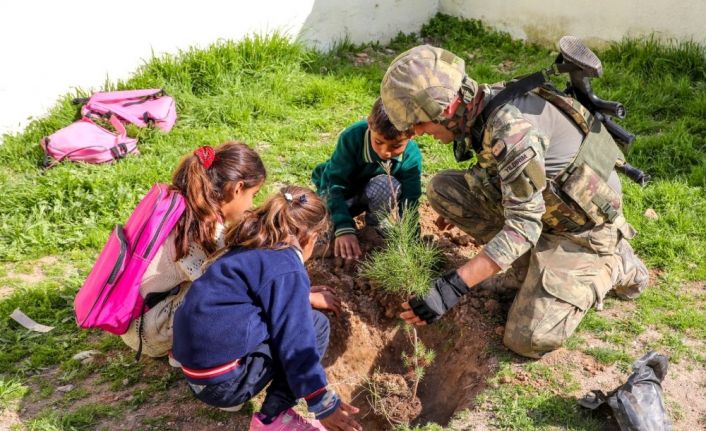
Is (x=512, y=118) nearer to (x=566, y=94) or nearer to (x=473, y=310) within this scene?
(x=566, y=94)

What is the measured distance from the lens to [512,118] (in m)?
3.33

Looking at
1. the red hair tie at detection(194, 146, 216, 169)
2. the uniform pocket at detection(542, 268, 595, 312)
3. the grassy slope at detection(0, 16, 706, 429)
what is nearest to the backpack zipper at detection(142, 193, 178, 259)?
the red hair tie at detection(194, 146, 216, 169)

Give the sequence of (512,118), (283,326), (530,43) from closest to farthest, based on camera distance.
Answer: (283,326) → (512,118) → (530,43)

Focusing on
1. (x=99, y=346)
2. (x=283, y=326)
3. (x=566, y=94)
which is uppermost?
(x=566, y=94)

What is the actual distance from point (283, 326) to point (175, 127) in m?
3.64

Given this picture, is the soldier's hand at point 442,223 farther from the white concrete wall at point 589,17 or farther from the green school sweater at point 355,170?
the white concrete wall at point 589,17

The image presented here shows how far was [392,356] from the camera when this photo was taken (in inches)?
157

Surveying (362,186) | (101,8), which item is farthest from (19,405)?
(101,8)

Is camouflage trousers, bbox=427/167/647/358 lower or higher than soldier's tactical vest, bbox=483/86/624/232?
lower

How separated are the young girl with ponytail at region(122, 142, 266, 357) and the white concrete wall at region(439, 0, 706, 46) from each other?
483 centimetres

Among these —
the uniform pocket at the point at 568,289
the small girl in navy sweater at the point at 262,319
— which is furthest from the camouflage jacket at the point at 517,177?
the small girl in navy sweater at the point at 262,319

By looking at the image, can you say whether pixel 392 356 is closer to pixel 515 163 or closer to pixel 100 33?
pixel 515 163

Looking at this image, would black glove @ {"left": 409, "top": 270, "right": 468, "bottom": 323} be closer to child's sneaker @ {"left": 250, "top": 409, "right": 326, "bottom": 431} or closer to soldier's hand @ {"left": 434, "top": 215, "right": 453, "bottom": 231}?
child's sneaker @ {"left": 250, "top": 409, "right": 326, "bottom": 431}

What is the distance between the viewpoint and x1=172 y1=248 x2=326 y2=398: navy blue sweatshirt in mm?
2898
